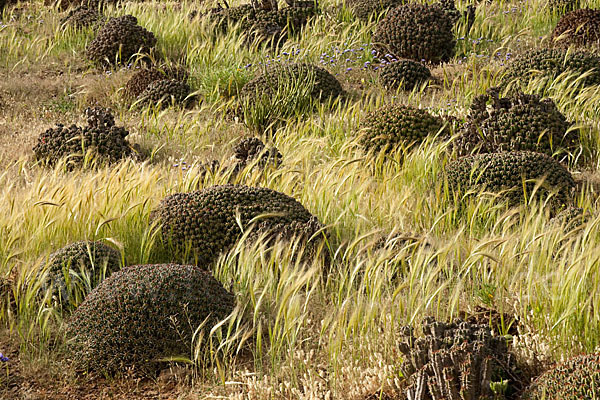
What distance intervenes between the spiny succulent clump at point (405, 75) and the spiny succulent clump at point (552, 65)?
1159mm

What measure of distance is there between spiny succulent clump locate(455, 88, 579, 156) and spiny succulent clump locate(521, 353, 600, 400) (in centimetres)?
357

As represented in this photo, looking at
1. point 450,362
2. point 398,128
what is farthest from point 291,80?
point 450,362

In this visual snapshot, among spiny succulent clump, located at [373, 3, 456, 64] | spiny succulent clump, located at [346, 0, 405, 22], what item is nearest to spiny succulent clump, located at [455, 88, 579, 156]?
spiny succulent clump, located at [373, 3, 456, 64]

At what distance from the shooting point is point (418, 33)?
9.73 m

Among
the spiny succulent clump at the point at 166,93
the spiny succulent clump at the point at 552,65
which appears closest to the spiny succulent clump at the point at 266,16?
the spiny succulent clump at the point at 166,93

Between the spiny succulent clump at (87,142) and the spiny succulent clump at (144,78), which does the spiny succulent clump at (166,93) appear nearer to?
the spiny succulent clump at (144,78)

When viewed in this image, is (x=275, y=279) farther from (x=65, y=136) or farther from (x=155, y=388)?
(x=65, y=136)

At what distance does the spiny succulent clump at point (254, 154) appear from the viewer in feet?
21.1

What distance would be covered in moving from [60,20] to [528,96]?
9420 mm

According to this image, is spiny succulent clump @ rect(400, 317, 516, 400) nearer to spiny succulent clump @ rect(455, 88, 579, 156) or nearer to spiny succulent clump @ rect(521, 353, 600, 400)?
spiny succulent clump @ rect(521, 353, 600, 400)

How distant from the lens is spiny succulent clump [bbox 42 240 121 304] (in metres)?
4.31

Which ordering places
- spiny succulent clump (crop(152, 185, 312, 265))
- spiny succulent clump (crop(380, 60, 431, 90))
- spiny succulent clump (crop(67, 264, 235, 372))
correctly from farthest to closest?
spiny succulent clump (crop(380, 60, 431, 90)) < spiny succulent clump (crop(152, 185, 312, 265)) < spiny succulent clump (crop(67, 264, 235, 372))

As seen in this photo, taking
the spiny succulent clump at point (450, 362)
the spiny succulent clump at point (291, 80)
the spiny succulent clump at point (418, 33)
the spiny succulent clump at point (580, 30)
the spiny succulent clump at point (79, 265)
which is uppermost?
the spiny succulent clump at point (580, 30)

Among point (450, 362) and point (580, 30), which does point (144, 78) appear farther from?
point (450, 362)
